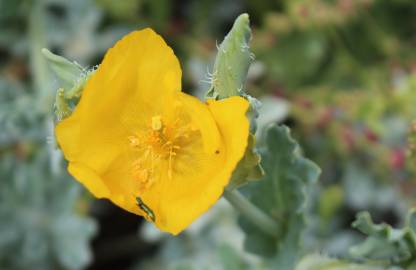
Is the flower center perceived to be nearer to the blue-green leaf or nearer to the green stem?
the green stem

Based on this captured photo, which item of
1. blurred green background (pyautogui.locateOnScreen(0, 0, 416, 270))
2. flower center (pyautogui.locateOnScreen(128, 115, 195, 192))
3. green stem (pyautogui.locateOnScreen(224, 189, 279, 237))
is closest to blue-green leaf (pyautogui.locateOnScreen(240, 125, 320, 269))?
green stem (pyautogui.locateOnScreen(224, 189, 279, 237))

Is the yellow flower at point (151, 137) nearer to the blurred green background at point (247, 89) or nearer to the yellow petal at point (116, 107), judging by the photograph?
the yellow petal at point (116, 107)

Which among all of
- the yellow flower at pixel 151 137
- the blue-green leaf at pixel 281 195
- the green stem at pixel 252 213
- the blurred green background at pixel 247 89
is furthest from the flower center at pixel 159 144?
the blurred green background at pixel 247 89

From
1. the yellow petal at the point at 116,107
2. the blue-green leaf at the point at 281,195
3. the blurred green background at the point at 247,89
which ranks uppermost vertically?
the yellow petal at the point at 116,107

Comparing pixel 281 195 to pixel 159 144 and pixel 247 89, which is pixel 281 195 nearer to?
pixel 159 144

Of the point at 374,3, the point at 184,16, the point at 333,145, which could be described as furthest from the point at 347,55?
the point at 184,16

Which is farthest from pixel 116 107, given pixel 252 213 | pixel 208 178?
pixel 252 213

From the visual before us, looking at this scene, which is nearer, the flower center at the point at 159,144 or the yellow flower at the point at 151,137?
the yellow flower at the point at 151,137
